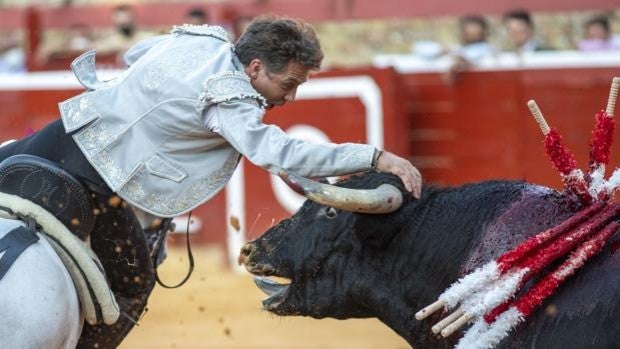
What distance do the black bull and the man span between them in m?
0.29

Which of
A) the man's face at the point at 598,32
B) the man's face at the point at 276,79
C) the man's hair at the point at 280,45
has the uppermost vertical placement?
the man's hair at the point at 280,45

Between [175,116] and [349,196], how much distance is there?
1.96ft

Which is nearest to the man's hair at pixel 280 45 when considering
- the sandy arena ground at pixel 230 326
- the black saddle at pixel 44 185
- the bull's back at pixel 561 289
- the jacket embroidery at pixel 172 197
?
the jacket embroidery at pixel 172 197

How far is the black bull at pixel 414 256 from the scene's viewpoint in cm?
263

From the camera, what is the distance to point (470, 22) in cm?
830

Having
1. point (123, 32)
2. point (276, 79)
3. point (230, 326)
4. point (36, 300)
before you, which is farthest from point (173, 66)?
point (123, 32)

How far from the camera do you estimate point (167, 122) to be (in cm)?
314

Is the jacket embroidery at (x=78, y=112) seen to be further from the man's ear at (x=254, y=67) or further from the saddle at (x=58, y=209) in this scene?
the man's ear at (x=254, y=67)

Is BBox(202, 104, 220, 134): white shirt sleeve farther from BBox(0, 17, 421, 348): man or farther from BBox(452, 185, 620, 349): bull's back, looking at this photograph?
BBox(452, 185, 620, 349): bull's back

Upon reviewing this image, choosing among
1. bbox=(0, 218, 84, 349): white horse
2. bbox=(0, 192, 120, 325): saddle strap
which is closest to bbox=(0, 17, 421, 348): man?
bbox=(0, 192, 120, 325): saddle strap

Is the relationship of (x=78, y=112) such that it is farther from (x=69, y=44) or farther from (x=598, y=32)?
(x=69, y=44)

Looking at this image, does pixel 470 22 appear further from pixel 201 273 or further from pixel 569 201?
pixel 569 201

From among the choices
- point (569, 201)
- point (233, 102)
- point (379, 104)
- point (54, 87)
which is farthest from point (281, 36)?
point (54, 87)

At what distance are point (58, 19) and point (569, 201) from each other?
8484 mm
